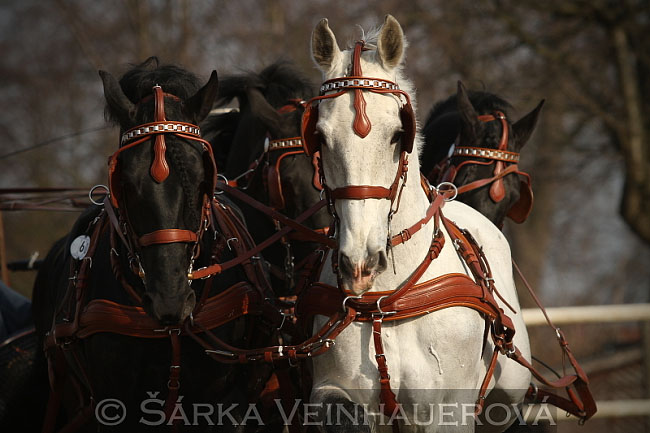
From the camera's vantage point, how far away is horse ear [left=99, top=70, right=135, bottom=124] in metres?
3.37

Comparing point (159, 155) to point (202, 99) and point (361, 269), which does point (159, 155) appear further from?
point (361, 269)

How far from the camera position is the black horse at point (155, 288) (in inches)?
124

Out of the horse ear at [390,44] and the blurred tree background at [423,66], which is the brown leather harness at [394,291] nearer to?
the horse ear at [390,44]

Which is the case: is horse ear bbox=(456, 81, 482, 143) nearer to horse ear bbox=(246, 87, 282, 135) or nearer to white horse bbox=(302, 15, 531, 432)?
horse ear bbox=(246, 87, 282, 135)

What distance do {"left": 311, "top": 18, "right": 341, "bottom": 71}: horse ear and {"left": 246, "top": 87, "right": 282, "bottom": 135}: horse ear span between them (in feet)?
5.03

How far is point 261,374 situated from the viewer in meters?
3.89

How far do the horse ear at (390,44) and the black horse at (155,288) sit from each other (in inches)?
29.3

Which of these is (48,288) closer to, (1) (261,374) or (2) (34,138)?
(1) (261,374)

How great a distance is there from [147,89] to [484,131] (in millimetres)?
2226

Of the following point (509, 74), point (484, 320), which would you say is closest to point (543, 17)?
point (509, 74)

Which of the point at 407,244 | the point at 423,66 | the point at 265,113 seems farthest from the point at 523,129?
the point at 423,66

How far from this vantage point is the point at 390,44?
3.21 metres

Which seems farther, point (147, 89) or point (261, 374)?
point (261, 374)

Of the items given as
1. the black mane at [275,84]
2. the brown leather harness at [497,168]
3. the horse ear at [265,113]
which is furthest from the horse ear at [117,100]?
the brown leather harness at [497,168]
